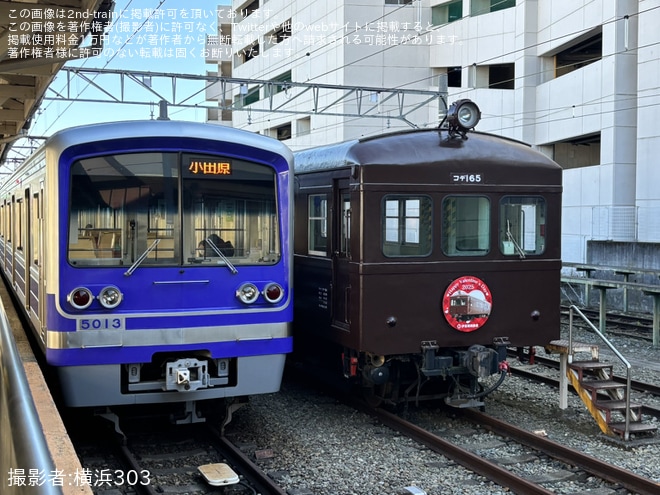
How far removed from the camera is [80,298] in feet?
21.3

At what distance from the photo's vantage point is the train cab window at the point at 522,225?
327 inches

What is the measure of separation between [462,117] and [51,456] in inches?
268

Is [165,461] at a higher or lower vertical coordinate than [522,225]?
lower

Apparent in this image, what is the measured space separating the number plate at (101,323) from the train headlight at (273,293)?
135cm

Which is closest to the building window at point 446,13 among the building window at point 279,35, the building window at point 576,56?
the building window at point 576,56

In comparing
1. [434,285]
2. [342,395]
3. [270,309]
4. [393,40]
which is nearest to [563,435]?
[434,285]

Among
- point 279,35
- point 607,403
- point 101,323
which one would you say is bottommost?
point 607,403

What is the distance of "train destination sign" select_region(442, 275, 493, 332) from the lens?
8.05 m

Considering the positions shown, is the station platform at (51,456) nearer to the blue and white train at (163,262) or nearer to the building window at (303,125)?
the blue and white train at (163,262)

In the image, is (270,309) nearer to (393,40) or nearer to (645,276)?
(645,276)

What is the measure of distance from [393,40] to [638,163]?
47.8 feet

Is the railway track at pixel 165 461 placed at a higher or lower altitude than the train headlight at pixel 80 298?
lower

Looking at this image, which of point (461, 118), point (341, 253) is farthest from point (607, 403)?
point (461, 118)

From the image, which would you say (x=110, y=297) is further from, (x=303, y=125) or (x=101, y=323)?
(x=303, y=125)
